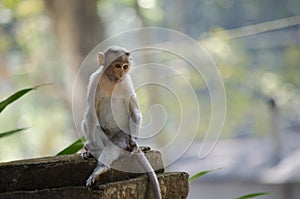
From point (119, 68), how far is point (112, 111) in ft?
0.20

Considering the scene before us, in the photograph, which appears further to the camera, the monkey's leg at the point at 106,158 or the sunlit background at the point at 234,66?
the sunlit background at the point at 234,66

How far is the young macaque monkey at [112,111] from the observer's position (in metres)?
0.81

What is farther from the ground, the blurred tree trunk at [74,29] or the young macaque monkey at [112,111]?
the blurred tree trunk at [74,29]

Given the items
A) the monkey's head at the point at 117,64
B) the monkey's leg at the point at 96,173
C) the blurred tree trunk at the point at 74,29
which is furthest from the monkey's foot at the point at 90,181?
the blurred tree trunk at the point at 74,29

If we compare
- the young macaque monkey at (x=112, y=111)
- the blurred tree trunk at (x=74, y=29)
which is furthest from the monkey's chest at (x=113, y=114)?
the blurred tree trunk at (x=74, y=29)

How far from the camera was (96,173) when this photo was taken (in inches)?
31.4

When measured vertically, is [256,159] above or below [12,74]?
below

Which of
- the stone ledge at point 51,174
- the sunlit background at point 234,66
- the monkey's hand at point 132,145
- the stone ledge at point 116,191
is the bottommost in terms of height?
the stone ledge at point 116,191

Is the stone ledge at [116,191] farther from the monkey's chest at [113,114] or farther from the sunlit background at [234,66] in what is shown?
the sunlit background at [234,66]

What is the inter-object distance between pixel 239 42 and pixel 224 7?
7.9 inches

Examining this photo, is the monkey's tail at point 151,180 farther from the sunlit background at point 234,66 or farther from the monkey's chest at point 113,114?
the sunlit background at point 234,66

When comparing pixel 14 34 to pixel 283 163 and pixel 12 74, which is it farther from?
pixel 283 163

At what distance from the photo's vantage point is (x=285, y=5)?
2650 millimetres

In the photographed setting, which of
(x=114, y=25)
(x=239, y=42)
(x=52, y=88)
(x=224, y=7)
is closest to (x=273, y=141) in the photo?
(x=239, y=42)
